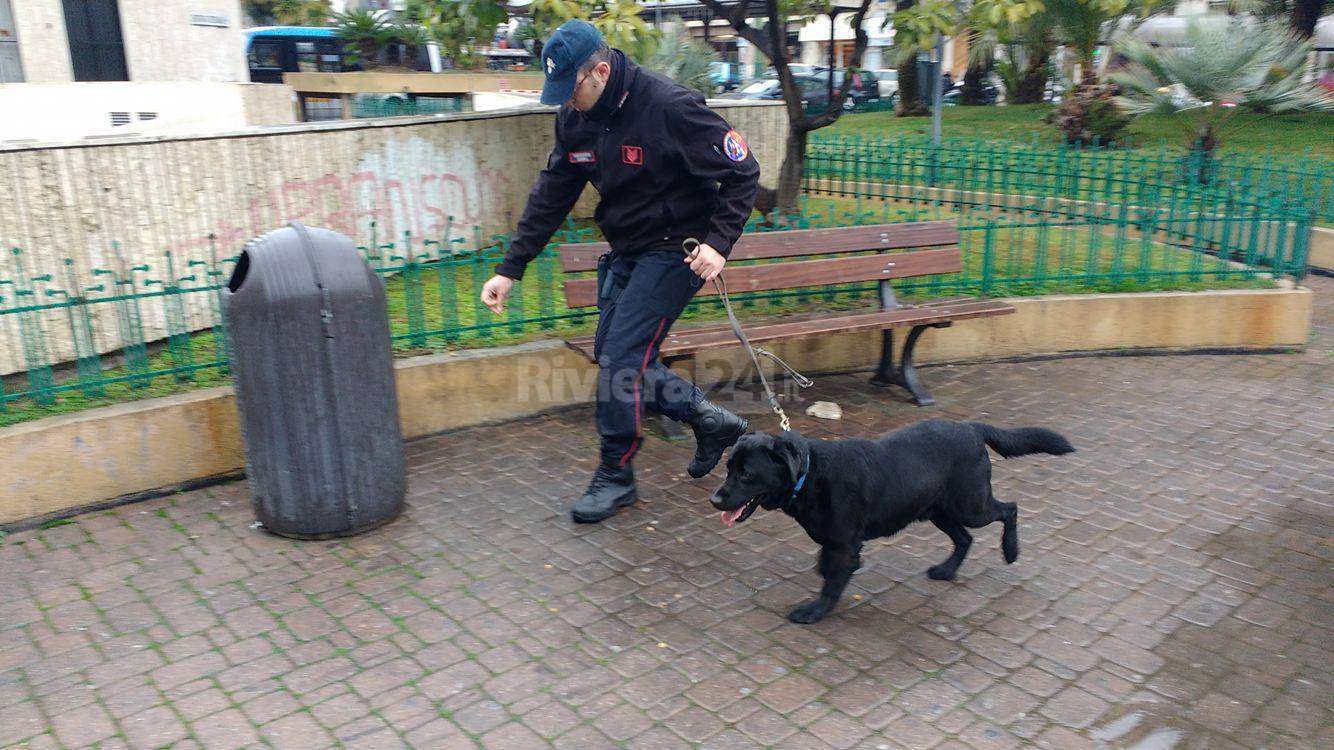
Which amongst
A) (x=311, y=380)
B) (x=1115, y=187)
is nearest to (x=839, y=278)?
(x=311, y=380)

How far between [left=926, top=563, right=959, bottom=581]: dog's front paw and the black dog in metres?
0.12

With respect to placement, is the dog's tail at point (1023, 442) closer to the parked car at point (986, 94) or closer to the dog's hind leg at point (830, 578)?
the dog's hind leg at point (830, 578)

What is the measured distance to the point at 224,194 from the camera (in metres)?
6.62

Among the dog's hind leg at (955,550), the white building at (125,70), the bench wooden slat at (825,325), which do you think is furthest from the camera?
the white building at (125,70)

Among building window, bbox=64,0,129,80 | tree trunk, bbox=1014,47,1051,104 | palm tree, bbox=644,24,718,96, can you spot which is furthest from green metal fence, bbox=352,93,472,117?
tree trunk, bbox=1014,47,1051,104

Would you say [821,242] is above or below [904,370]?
above

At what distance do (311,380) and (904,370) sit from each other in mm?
3732

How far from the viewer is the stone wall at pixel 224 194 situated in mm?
5543

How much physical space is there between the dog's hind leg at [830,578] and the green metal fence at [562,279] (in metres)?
2.77

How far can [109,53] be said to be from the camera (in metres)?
12.8

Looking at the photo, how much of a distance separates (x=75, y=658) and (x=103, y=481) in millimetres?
1400

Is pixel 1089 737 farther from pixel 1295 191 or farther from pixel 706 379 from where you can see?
pixel 1295 191

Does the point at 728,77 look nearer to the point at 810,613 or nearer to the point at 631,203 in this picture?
the point at 631,203

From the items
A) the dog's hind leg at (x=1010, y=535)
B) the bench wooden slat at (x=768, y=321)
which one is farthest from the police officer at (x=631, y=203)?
the dog's hind leg at (x=1010, y=535)
